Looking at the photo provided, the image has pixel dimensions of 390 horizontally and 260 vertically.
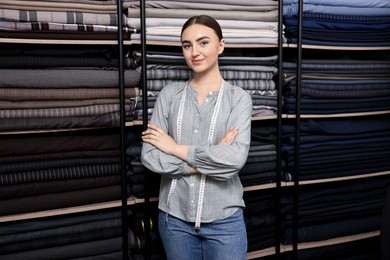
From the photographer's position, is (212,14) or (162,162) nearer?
(162,162)

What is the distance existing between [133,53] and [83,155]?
48cm

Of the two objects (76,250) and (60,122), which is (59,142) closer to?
(60,122)

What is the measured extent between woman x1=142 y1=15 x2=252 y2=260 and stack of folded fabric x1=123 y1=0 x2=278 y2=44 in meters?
0.30

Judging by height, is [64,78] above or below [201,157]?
above

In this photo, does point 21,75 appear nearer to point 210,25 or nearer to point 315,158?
point 210,25

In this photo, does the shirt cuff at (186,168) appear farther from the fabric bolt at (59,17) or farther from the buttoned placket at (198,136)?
the fabric bolt at (59,17)


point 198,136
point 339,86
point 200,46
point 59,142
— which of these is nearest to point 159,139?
point 198,136

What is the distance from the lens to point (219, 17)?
6.41 feet

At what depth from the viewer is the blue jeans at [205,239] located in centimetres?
154

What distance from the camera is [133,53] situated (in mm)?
1845

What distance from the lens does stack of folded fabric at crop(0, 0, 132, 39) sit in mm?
1620

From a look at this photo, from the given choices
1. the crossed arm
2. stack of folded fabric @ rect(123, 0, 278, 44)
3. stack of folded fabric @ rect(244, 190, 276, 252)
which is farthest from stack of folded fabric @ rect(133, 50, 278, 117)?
stack of folded fabric @ rect(244, 190, 276, 252)

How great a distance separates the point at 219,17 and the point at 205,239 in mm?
992

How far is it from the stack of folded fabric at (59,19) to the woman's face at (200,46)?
1.26 feet
